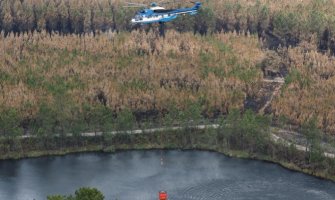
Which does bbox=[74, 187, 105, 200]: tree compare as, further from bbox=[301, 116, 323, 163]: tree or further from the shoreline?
bbox=[301, 116, 323, 163]: tree

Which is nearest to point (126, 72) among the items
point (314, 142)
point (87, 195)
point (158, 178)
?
point (158, 178)

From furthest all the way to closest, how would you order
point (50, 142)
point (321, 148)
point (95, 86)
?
point (95, 86), point (50, 142), point (321, 148)

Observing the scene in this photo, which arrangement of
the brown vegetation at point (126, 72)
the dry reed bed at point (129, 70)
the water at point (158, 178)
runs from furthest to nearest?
1. the dry reed bed at point (129, 70)
2. the brown vegetation at point (126, 72)
3. the water at point (158, 178)

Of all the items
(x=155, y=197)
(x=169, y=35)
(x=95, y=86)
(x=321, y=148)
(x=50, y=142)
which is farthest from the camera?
(x=169, y=35)

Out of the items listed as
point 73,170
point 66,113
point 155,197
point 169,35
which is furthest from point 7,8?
point 155,197

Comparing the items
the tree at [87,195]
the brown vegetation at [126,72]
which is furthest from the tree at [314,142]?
the tree at [87,195]

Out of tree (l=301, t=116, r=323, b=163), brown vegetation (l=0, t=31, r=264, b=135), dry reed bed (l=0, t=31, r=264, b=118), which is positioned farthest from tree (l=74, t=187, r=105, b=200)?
dry reed bed (l=0, t=31, r=264, b=118)

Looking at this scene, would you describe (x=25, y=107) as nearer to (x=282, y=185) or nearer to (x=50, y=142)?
(x=50, y=142)

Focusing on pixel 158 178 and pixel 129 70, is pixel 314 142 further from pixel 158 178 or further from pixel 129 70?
pixel 129 70

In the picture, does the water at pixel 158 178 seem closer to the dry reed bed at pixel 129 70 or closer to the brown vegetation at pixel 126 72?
the brown vegetation at pixel 126 72
